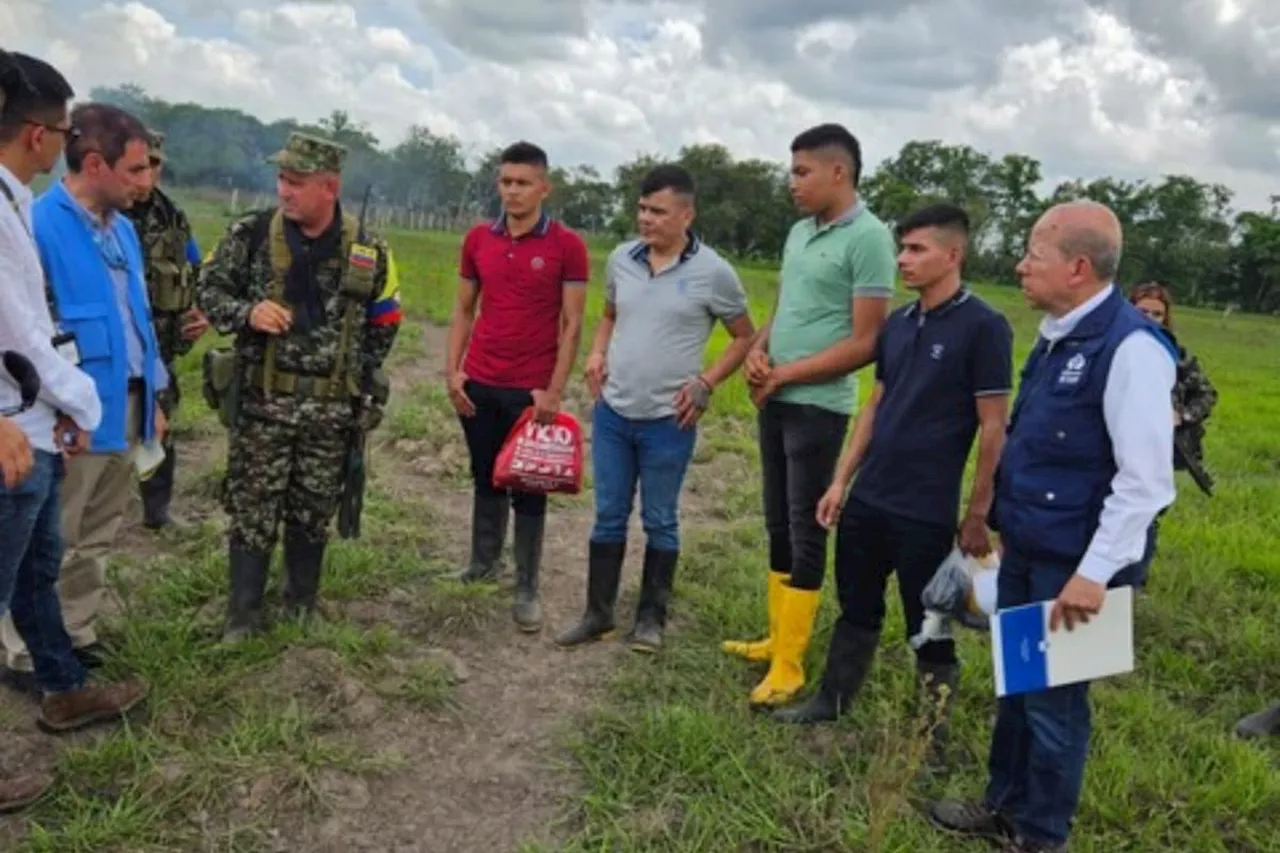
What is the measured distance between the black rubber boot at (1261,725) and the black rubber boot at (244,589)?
150 inches

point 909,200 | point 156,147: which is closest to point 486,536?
point 156,147

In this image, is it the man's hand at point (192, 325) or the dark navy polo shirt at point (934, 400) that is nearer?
the dark navy polo shirt at point (934, 400)

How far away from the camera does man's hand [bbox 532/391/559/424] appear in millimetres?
4156

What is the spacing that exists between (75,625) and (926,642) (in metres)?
3.02

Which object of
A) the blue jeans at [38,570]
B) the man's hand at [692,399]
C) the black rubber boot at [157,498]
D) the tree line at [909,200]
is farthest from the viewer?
the tree line at [909,200]

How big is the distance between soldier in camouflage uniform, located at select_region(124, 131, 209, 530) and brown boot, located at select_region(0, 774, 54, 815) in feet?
6.42

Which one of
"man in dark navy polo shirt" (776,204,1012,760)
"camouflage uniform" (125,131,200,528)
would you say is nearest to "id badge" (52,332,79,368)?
"camouflage uniform" (125,131,200,528)

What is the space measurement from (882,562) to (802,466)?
484mm

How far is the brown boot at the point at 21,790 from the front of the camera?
2.70 meters

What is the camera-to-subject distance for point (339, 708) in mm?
3367

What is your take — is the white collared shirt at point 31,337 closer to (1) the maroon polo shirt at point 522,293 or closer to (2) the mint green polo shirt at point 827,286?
(1) the maroon polo shirt at point 522,293

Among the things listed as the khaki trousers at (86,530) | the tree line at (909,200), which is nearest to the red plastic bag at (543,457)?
the khaki trousers at (86,530)

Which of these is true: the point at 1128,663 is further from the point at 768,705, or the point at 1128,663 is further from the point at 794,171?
the point at 794,171

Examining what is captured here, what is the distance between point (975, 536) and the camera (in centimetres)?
306
